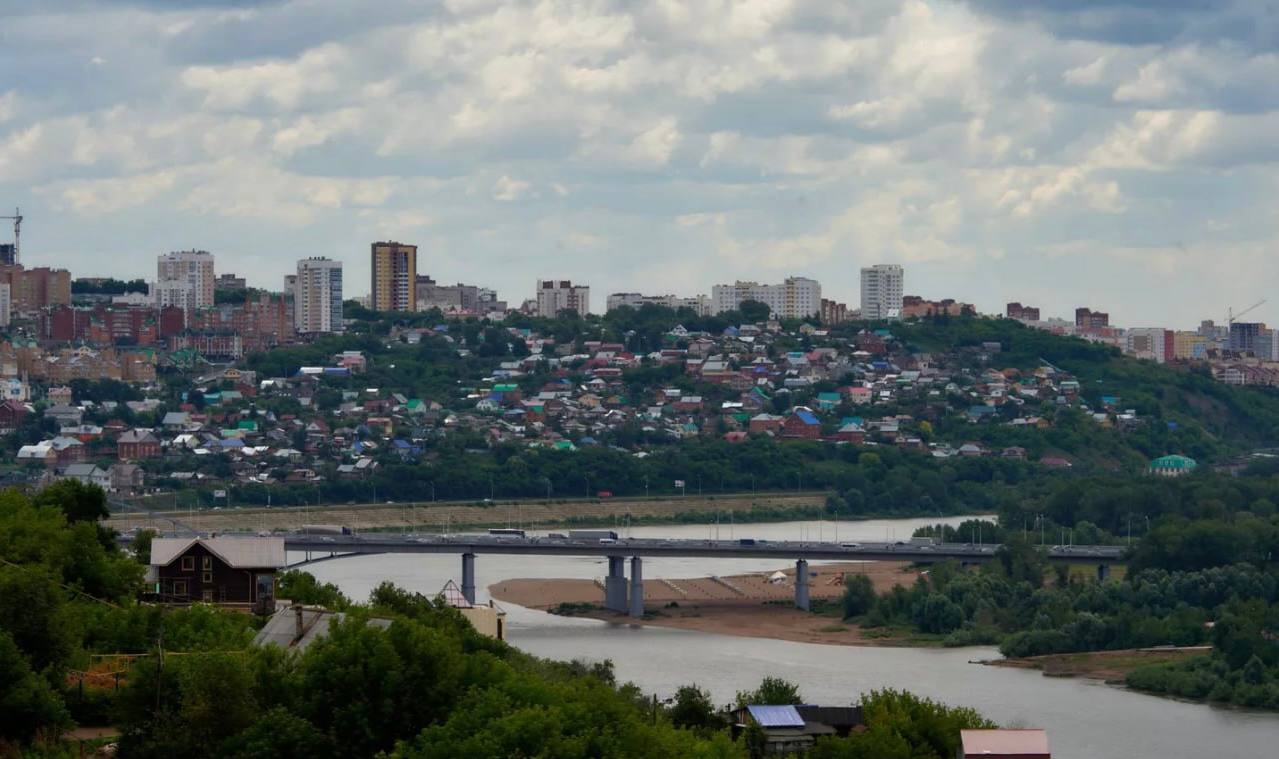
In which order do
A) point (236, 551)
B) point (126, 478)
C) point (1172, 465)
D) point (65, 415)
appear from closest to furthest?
1. point (236, 551)
2. point (126, 478)
3. point (1172, 465)
4. point (65, 415)

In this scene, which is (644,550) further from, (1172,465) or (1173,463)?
(1173,463)

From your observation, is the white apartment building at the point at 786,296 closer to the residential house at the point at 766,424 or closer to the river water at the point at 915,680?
the residential house at the point at 766,424

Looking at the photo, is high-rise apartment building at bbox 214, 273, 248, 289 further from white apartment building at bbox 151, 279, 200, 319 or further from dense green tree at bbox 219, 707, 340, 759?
dense green tree at bbox 219, 707, 340, 759

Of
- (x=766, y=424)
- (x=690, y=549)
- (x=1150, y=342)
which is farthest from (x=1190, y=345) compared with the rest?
(x=690, y=549)

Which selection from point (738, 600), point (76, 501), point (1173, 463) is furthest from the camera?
point (1173, 463)

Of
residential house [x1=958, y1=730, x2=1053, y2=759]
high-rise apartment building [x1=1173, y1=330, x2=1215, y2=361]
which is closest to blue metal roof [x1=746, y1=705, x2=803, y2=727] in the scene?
residential house [x1=958, y1=730, x2=1053, y2=759]

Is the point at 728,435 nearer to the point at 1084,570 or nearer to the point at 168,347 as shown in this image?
the point at 168,347

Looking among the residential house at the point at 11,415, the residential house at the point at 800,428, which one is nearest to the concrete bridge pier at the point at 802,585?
the residential house at the point at 800,428
